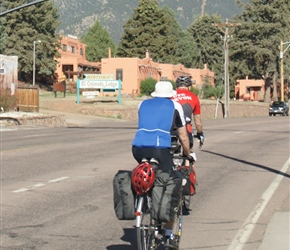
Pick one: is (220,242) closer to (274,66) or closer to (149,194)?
(149,194)

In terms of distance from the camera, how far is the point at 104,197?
12742 mm

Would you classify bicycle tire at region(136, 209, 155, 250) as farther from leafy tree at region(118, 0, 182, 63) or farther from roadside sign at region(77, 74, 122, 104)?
leafy tree at region(118, 0, 182, 63)

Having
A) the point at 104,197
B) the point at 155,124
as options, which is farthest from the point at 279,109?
the point at 155,124

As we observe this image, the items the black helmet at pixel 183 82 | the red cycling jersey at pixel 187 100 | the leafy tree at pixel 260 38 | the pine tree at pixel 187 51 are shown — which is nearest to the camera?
the red cycling jersey at pixel 187 100

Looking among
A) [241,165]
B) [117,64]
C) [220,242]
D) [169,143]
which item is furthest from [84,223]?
[117,64]

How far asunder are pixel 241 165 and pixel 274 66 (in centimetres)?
7323

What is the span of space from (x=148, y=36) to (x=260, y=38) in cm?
2055

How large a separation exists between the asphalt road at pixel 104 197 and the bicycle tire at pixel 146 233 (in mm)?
1489

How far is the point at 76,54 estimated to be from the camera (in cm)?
10894

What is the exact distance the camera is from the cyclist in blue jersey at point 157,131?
286 inches

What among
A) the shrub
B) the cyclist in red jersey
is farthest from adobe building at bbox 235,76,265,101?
the cyclist in red jersey

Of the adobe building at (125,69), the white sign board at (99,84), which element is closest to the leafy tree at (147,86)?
the adobe building at (125,69)

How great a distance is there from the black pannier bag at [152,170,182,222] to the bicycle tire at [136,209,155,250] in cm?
17

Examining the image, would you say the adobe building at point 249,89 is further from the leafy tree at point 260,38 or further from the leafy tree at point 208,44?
the leafy tree at point 260,38
